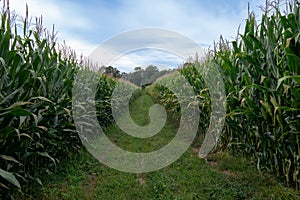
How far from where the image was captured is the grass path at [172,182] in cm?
299

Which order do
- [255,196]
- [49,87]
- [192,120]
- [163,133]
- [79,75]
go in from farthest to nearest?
[163,133] → [192,120] → [79,75] → [49,87] → [255,196]

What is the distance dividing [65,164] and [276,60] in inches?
125

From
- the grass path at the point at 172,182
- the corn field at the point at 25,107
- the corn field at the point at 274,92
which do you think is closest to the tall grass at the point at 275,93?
the corn field at the point at 274,92

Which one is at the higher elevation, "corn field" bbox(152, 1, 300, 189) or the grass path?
"corn field" bbox(152, 1, 300, 189)

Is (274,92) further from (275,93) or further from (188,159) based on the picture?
(188,159)

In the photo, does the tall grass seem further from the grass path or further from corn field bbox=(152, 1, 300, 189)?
the grass path

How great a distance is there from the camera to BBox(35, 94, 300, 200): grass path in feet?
9.82

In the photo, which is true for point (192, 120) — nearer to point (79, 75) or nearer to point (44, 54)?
point (79, 75)

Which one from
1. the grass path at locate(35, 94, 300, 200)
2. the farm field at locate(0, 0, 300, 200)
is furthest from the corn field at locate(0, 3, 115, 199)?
the grass path at locate(35, 94, 300, 200)

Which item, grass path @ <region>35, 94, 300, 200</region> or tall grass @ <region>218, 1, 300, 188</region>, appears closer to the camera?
tall grass @ <region>218, 1, 300, 188</region>

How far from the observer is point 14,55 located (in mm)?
2410

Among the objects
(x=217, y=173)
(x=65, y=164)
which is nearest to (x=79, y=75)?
(x=65, y=164)

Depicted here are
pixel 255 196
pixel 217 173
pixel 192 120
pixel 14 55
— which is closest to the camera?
pixel 14 55

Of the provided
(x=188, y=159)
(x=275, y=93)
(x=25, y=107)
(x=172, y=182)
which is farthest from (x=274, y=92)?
(x=25, y=107)
